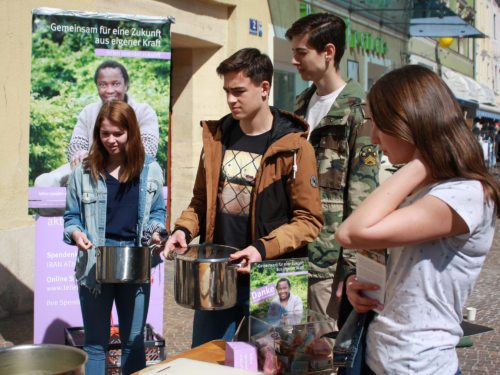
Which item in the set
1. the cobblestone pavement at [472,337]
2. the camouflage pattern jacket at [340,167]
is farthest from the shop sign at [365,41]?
the camouflage pattern jacket at [340,167]

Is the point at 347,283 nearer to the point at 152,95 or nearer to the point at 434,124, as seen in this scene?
the point at 434,124

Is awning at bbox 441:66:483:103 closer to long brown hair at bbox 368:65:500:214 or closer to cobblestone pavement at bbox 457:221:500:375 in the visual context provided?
cobblestone pavement at bbox 457:221:500:375

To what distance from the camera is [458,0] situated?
23922 mm

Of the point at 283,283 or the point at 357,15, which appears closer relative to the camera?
the point at 283,283

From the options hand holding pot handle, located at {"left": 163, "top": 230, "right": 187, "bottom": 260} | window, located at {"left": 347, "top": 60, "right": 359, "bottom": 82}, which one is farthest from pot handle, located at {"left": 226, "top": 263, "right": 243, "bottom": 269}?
window, located at {"left": 347, "top": 60, "right": 359, "bottom": 82}

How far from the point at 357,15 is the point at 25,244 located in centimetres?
915

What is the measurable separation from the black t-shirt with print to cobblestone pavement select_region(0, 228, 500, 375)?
236cm

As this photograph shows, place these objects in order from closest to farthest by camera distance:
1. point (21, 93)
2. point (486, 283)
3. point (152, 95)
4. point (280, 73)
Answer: point (152, 95) < point (21, 93) < point (486, 283) < point (280, 73)

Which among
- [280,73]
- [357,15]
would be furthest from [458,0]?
[280,73]

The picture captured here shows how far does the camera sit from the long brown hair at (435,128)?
189 centimetres

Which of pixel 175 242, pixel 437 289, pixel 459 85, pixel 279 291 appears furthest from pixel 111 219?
pixel 459 85

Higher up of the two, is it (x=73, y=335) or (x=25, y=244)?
(x=25, y=244)

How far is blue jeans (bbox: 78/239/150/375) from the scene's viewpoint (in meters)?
3.64

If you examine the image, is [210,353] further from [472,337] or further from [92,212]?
[472,337]
